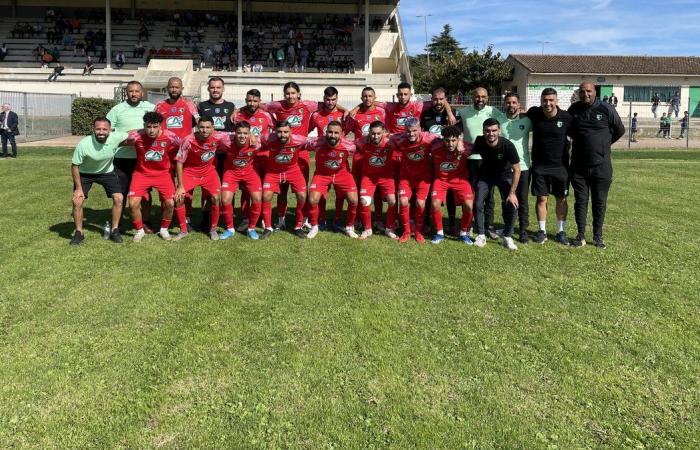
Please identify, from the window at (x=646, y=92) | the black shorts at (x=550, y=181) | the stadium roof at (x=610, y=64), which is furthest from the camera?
the stadium roof at (x=610, y=64)

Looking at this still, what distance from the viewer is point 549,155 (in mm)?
6898

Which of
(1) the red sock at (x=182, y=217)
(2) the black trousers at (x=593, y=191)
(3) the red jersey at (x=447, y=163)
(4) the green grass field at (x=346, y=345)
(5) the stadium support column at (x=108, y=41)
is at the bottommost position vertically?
(4) the green grass field at (x=346, y=345)

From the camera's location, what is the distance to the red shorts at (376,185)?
7.25m

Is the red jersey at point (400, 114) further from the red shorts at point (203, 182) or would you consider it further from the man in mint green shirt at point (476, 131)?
the red shorts at point (203, 182)

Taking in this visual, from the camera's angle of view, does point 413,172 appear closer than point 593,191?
No

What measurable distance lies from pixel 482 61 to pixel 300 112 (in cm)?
4103

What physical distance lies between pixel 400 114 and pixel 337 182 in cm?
138

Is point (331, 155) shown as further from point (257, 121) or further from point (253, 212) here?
point (253, 212)

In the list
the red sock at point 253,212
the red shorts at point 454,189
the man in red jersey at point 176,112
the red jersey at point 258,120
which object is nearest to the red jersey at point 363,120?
the red jersey at point 258,120

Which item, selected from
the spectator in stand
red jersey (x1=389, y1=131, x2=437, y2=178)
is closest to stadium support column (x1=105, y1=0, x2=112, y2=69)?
the spectator in stand

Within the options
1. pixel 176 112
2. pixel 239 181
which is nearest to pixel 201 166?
pixel 239 181

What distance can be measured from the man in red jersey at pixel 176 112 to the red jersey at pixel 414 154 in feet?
9.70

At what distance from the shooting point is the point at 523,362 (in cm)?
377

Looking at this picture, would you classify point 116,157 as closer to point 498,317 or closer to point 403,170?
point 403,170
